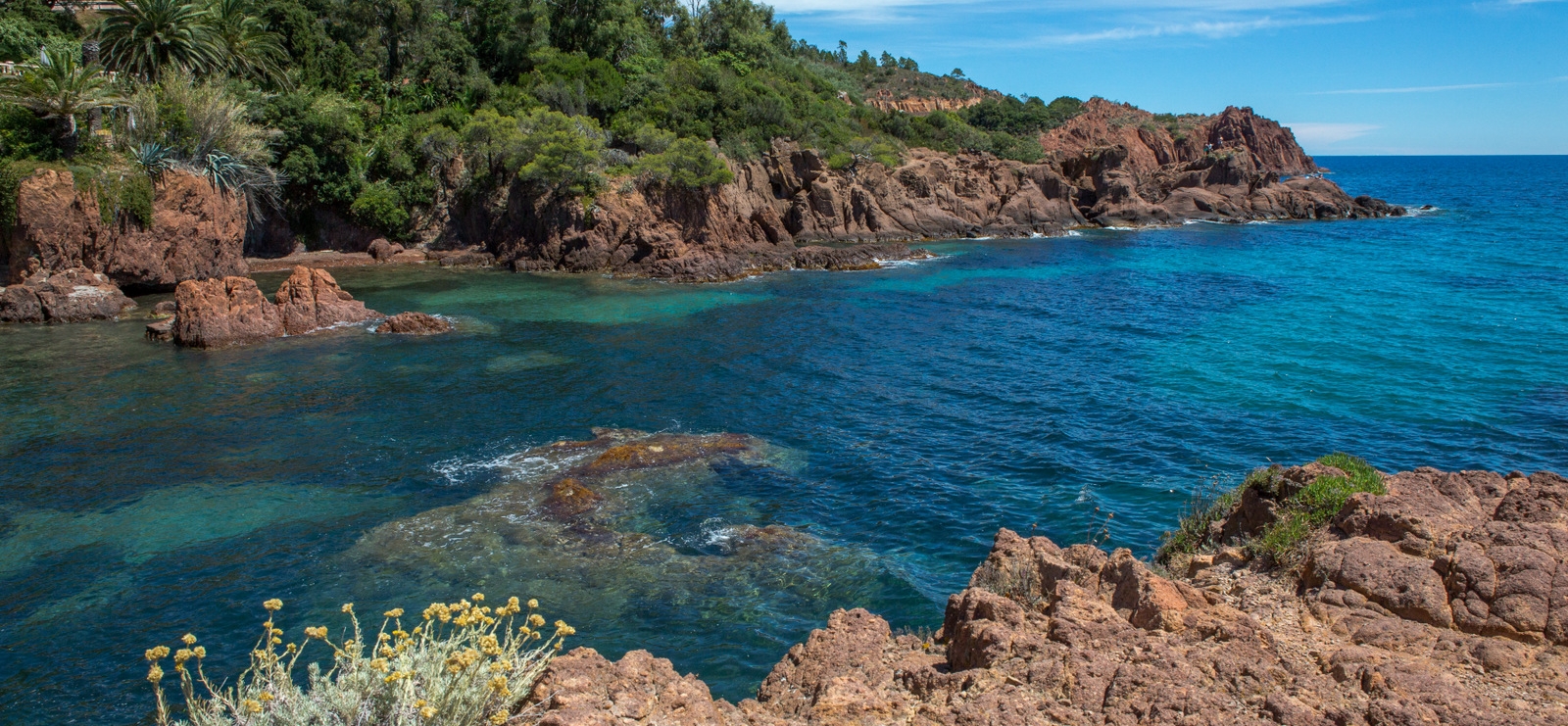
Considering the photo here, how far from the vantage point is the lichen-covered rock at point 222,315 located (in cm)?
2728

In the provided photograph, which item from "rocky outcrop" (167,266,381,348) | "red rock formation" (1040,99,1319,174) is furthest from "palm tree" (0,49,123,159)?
"red rock formation" (1040,99,1319,174)

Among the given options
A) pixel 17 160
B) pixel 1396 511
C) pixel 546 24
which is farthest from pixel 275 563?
pixel 546 24

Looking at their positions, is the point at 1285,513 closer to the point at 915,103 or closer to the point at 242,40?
the point at 242,40

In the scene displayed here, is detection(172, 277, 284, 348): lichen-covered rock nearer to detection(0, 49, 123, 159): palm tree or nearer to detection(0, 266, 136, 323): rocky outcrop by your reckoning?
detection(0, 266, 136, 323): rocky outcrop

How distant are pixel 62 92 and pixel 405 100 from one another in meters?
22.2

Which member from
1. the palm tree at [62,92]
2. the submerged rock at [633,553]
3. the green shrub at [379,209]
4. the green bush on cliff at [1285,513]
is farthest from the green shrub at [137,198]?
the green bush on cliff at [1285,513]

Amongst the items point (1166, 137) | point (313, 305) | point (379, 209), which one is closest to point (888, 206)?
point (379, 209)

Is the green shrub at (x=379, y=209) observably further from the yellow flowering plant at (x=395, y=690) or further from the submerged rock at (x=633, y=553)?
the yellow flowering plant at (x=395, y=690)

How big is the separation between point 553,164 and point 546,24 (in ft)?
62.4

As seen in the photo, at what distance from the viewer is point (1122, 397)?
2256 cm

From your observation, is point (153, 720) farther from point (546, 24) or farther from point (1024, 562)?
point (546, 24)

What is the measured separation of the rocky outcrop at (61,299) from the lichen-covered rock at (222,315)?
5.69 metres

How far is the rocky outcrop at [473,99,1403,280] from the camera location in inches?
1763

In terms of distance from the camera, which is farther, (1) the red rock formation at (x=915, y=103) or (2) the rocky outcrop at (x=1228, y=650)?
(1) the red rock formation at (x=915, y=103)
